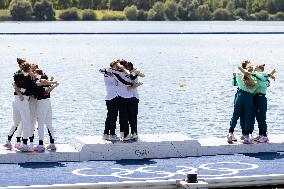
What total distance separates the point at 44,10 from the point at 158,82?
132 metres

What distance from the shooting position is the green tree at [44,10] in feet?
601

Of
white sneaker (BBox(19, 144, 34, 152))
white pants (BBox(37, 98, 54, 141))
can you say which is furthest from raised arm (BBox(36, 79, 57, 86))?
white sneaker (BBox(19, 144, 34, 152))

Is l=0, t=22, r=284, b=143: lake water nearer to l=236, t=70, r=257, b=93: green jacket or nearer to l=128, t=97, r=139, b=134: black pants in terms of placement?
l=128, t=97, r=139, b=134: black pants

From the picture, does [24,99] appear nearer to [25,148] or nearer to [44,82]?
[44,82]

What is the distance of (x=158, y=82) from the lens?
5962 cm

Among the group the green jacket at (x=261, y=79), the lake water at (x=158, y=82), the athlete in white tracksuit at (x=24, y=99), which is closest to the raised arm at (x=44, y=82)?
the athlete in white tracksuit at (x=24, y=99)

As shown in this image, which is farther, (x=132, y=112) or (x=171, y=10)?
(x=171, y=10)

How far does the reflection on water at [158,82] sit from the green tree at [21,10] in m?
53.1

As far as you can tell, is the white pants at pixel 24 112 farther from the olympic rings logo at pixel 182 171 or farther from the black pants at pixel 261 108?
the black pants at pixel 261 108

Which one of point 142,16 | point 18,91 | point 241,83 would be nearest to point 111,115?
point 18,91

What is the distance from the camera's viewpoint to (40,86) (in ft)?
60.7

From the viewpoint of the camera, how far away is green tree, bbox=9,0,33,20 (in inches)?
7082

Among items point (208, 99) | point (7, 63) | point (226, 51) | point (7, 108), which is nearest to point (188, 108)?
point (208, 99)

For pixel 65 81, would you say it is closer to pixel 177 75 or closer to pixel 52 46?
pixel 177 75
